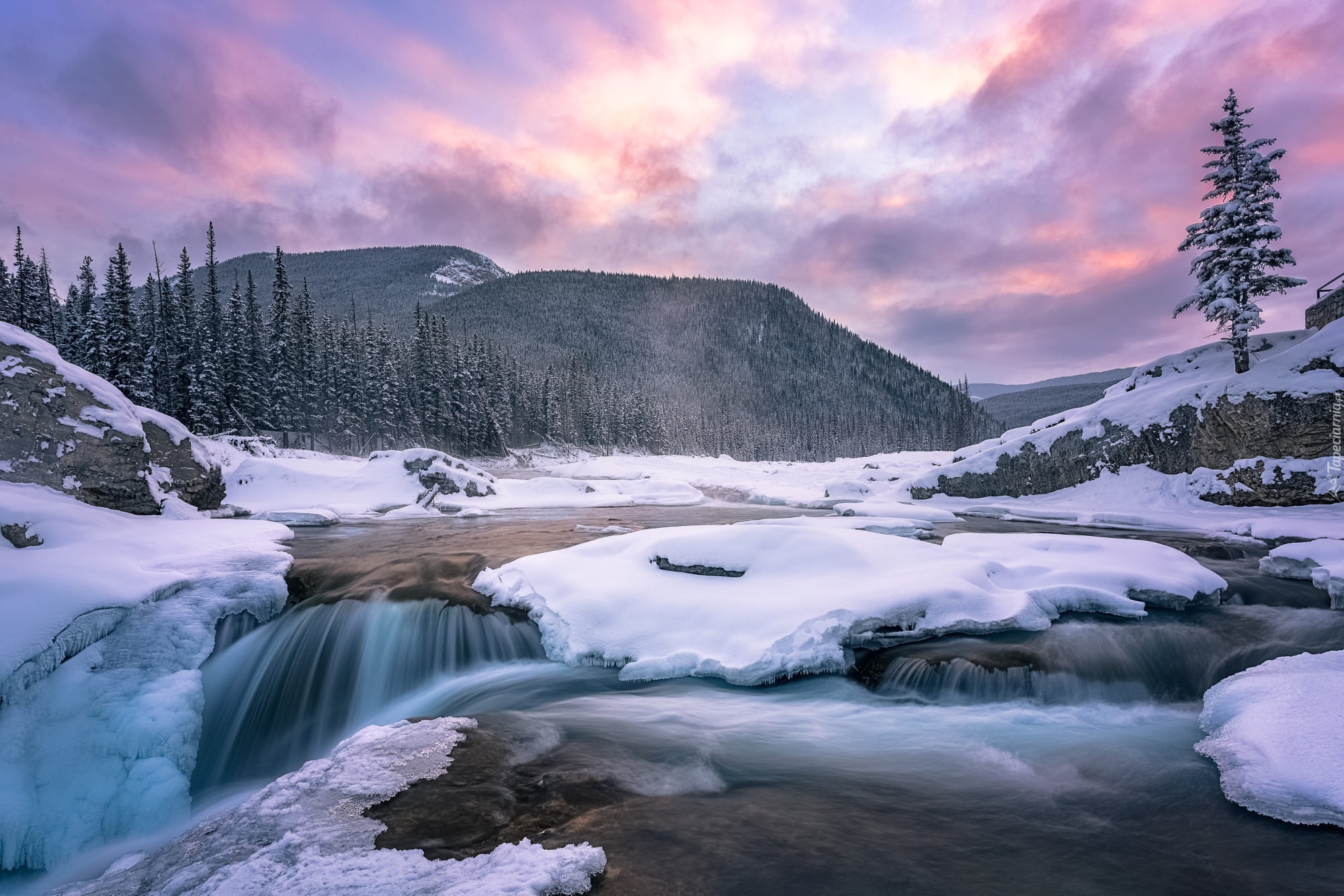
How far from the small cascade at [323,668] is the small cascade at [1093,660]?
5.70m

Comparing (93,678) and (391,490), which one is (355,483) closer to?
(391,490)

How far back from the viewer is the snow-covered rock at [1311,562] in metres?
10.1

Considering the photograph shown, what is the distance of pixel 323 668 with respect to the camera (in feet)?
27.0

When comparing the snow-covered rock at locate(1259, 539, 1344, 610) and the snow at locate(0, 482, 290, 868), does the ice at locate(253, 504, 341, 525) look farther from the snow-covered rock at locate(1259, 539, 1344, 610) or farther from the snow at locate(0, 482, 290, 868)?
the snow-covered rock at locate(1259, 539, 1344, 610)

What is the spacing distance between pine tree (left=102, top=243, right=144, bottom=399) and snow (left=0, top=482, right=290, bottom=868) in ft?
133

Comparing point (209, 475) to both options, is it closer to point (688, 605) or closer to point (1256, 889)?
point (688, 605)

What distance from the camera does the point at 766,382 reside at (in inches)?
7515

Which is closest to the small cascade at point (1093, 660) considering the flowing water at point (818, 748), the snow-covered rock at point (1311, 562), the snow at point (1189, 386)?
the flowing water at point (818, 748)

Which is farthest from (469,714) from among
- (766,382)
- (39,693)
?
(766,382)

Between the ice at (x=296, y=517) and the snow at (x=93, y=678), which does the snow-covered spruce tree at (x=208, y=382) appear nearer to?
the ice at (x=296, y=517)

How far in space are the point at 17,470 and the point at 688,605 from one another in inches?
497

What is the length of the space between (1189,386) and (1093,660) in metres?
19.7

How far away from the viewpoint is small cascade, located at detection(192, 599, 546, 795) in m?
6.91

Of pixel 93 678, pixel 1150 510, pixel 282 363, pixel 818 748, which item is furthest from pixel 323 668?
pixel 282 363
